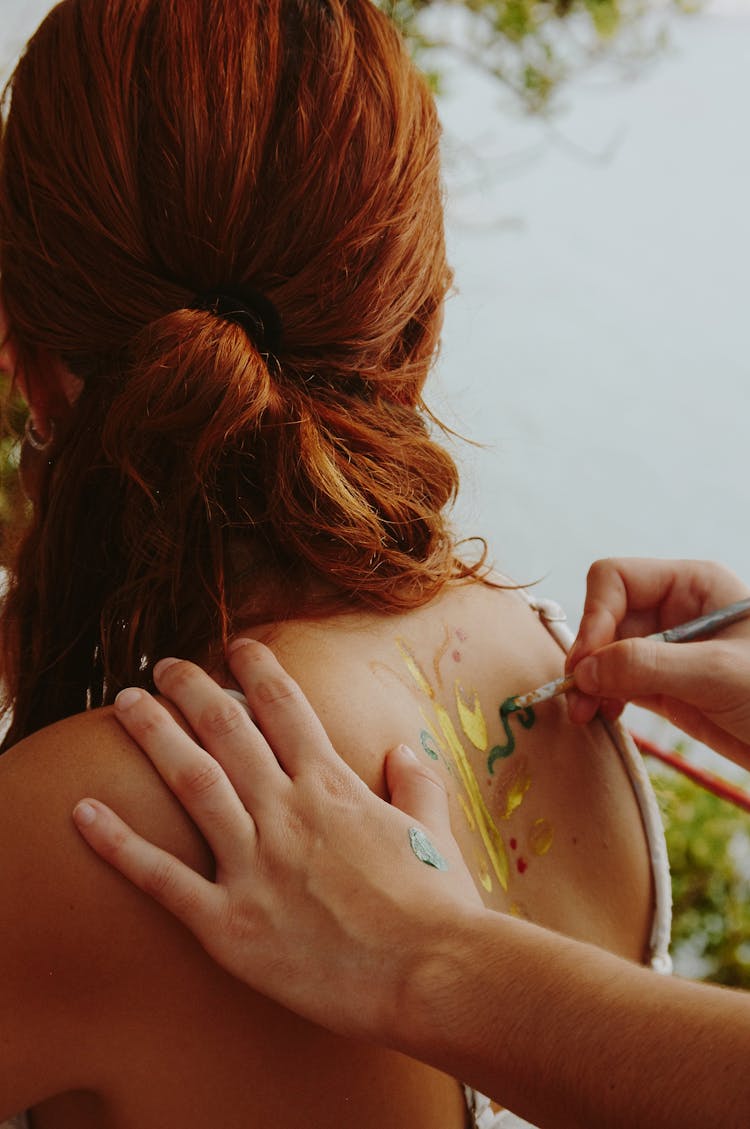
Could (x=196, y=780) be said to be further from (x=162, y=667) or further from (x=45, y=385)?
(x=45, y=385)

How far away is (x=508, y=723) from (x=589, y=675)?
0.32ft

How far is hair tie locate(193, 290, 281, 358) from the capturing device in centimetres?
97

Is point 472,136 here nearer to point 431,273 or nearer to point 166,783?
point 431,273

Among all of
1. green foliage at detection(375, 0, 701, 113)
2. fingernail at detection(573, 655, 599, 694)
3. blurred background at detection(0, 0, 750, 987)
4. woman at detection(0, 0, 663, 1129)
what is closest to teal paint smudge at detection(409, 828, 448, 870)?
woman at detection(0, 0, 663, 1129)

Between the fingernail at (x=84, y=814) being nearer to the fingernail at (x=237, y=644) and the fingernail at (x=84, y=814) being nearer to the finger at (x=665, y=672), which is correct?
the fingernail at (x=237, y=644)

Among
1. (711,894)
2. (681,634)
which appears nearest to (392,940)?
(681,634)

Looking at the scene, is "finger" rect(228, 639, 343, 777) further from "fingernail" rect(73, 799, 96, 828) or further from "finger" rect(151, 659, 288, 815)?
"fingernail" rect(73, 799, 96, 828)

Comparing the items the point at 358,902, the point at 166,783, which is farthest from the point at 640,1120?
the point at 166,783

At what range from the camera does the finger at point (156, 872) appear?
0.77m

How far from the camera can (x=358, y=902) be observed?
0.77m

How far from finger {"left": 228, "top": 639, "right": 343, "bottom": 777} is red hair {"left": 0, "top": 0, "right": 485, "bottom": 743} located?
0.10m

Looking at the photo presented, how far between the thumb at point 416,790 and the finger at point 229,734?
0.11 m

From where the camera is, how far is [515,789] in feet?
3.53

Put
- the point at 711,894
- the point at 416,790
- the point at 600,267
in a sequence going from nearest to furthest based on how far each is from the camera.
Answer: the point at 416,790
the point at 711,894
the point at 600,267
